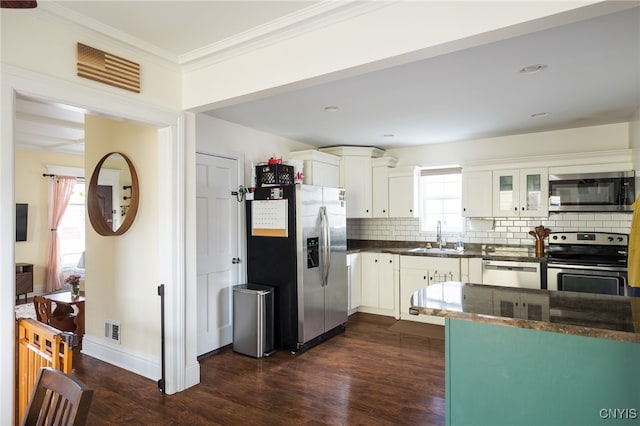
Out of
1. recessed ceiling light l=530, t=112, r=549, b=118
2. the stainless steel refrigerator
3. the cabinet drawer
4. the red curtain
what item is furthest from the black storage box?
the red curtain

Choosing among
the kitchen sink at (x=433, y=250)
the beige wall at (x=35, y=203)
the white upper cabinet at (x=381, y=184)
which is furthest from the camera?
the beige wall at (x=35, y=203)

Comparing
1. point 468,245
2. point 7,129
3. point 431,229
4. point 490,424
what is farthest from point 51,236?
point 490,424

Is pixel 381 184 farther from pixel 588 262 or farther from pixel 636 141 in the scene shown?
pixel 636 141

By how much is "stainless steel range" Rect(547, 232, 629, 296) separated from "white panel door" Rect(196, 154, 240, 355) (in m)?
3.51

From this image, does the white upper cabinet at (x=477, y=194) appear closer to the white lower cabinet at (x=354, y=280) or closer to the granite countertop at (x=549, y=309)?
the white lower cabinet at (x=354, y=280)

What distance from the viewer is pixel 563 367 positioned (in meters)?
1.72

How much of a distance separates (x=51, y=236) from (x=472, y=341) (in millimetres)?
7130

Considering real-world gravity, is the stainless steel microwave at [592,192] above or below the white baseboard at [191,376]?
above

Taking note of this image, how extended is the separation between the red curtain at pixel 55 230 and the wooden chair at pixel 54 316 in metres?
2.62

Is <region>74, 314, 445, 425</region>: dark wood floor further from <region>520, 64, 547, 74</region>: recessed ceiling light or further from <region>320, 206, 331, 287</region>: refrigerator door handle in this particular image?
<region>520, 64, 547, 74</region>: recessed ceiling light

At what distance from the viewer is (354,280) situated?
520 centimetres

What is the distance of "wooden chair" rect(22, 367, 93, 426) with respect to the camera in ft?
3.68

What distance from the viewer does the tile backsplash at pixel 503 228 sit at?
4391 mm

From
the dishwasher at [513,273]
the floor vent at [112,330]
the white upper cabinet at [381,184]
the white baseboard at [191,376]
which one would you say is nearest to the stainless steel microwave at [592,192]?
the dishwasher at [513,273]
